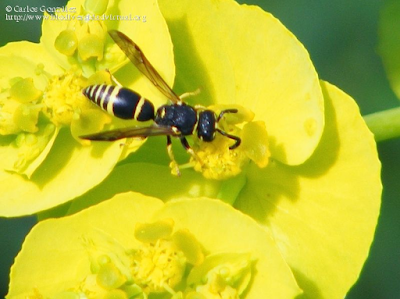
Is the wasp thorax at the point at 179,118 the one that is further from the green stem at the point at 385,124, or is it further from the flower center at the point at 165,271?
the green stem at the point at 385,124

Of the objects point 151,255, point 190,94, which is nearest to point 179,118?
point 190,94

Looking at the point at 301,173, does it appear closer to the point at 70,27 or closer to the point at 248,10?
the point at 248,10

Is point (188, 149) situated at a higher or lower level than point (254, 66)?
lower

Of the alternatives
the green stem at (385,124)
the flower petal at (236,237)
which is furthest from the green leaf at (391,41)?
the flower petal at (236,237)

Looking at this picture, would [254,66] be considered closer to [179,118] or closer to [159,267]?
[179,118]

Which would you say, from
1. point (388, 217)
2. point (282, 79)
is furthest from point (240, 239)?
point (388, 217)

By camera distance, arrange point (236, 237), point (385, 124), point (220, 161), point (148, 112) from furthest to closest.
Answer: point (385, 124) < point (148, 112) < point (220, 161) < point (236, 237)
